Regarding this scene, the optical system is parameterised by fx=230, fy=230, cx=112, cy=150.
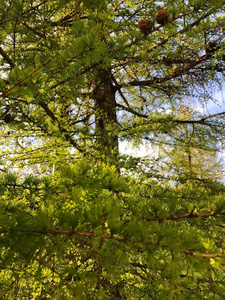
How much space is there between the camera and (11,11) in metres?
1.67

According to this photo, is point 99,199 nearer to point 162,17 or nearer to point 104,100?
point 162,17

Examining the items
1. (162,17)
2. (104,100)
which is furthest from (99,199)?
(104,100)

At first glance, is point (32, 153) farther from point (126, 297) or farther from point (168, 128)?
point (126, 297)

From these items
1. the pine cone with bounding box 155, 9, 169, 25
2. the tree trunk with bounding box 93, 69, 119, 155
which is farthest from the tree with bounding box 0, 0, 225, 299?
the tree trunk with bounding box 93, 69, 119, 155

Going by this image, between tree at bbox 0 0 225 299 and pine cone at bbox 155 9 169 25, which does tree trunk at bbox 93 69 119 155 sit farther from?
pine cone at bbox 155 9 169 25

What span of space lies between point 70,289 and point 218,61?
3475mm

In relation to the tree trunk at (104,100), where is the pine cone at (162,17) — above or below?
below

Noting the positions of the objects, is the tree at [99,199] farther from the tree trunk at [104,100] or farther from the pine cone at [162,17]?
the tree trunk at [104,100]

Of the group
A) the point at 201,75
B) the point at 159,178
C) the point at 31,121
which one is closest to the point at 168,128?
the point at 159,178

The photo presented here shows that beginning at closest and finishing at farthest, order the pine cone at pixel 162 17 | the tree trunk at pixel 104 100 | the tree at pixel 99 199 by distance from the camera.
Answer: the tree at pixel 99 199, the pine cone at pixel 162 17, the tree trunk at pixel 104 100

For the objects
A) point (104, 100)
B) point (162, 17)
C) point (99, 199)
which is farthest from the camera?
point (104, 100)

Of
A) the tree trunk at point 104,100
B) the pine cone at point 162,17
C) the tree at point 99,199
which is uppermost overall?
the tree trunk at point 104,100

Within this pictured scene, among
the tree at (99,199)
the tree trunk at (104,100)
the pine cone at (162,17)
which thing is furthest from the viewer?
the tree trunk at (104,100)

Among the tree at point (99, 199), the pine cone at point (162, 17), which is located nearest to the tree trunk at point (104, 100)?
the tree at point (99, 199)
